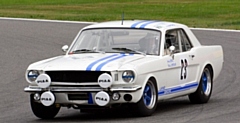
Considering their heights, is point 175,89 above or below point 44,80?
below

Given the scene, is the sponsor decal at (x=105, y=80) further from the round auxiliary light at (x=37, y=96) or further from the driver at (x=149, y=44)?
A: the driver at (x=149, y=44)

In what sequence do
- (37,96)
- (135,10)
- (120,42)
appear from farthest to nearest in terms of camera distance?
1. (135,10)
2. (120,42)
3. (37,96)

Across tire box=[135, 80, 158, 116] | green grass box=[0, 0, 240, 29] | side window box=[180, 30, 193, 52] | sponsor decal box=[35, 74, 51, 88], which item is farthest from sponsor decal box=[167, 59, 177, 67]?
green grass box=[0, 0, 240, 29]

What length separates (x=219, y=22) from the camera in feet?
95.1

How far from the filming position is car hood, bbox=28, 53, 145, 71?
393 inches

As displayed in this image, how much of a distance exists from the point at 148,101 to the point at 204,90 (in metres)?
1.95

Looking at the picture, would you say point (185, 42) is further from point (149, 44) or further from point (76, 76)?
point (76, 76)

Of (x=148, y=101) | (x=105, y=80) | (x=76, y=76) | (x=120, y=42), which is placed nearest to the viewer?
(x=105, y=80)

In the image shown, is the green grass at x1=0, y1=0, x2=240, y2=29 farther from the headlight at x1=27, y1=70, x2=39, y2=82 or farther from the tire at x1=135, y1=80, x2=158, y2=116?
the headlight at x1=27, y1=70, x2=39, y2=82

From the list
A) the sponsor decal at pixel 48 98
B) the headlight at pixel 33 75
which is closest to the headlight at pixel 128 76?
the sponsor decal at pixel 48 98

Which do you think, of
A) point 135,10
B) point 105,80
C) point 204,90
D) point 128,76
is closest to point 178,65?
point 204,90

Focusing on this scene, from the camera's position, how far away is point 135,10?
36469 mm

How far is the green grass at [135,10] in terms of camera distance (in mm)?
30688

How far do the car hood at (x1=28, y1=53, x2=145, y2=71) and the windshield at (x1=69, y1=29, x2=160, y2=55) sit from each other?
0.22m
